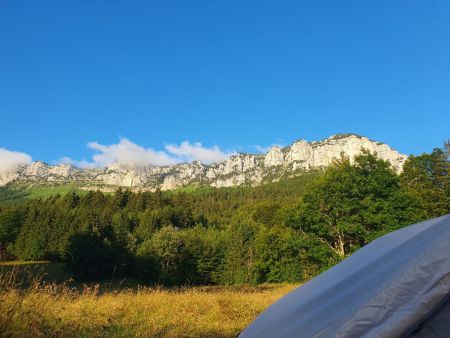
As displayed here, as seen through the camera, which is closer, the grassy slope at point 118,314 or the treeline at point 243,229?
the grassy slope at point 118,314

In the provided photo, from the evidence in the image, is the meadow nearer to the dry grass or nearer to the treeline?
the dry grass

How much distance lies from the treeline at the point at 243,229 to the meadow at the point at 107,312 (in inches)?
24.4

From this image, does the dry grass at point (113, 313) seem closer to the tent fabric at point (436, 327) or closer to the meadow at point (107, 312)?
the meadow at point (107, 312)

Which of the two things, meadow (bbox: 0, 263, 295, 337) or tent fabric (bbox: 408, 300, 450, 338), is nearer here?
tent fabric (bbox: 408, 300, 450, 338)

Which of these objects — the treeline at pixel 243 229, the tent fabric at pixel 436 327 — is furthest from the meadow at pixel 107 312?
the tent fabric at pixel 436 327

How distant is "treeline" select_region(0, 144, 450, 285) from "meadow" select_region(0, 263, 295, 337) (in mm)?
619

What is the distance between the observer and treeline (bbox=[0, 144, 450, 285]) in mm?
29141

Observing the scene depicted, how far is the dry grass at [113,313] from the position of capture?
4103 mm

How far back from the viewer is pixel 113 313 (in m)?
6.82

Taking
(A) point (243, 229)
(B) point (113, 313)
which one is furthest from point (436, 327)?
(A) point (243, 229)

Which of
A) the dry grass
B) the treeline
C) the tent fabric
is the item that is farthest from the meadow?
the tent fabric

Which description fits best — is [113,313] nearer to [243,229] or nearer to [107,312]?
[107,312]

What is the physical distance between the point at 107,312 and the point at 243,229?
55308 millimetres

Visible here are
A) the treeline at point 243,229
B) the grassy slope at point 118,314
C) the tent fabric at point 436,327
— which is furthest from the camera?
the treeline at point 243,229
